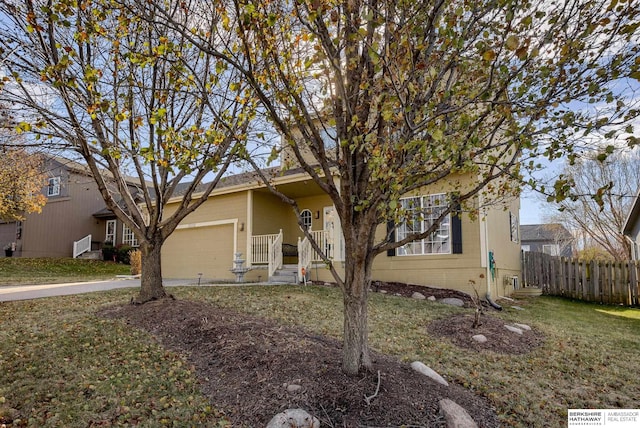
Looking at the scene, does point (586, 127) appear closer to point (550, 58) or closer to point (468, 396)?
point (550, 58)

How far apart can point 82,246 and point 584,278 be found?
24331 millimetres

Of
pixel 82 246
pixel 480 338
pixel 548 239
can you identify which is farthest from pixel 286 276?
pixel 548 239

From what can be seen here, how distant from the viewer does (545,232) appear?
30859mm

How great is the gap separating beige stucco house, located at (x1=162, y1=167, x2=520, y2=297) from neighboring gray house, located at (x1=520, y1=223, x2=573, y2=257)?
52.5ft

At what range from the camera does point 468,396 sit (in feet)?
12.0

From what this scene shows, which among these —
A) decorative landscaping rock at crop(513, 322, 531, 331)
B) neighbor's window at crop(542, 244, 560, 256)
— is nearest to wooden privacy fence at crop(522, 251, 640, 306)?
decorative landscaping rock at crop(513, 322, 531, 331)

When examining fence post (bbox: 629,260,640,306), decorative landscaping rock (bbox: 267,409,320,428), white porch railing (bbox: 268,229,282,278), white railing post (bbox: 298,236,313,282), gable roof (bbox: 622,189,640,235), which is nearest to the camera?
decorative landscaping rock (bbox: 267,409,320,428)

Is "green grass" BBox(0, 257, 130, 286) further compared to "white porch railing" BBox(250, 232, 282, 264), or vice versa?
"green grass" BBox(0, 257, 130, 286)

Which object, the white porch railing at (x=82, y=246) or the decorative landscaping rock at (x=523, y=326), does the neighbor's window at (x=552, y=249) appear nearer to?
the decorative landscaping rock at (x=523, y=326)

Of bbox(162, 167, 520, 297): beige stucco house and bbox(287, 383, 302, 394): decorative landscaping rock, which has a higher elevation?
bbox(162, 167, 520, 297): beige stucco house

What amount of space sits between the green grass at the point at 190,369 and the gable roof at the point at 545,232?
70.2ft

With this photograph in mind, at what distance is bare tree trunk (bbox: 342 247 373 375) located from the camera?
342 cm

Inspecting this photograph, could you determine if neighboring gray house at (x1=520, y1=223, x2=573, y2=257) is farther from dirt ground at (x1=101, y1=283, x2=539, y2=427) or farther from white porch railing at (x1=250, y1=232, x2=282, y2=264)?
dirt ground at (x1=101, y1=283, x2=539, y2=427)

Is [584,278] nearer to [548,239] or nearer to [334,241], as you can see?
[334,241]
